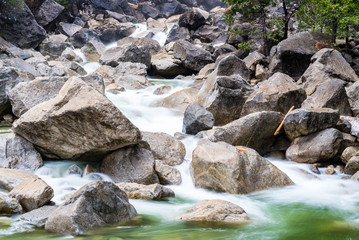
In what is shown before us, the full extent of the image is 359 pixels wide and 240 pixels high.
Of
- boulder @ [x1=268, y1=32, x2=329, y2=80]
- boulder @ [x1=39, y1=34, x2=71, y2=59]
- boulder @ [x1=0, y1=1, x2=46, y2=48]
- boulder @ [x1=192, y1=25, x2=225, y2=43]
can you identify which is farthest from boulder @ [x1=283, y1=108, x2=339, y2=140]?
boulder @ [x1=192, y1=25, x2=225, y2=43]

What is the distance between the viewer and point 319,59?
41.0 feet

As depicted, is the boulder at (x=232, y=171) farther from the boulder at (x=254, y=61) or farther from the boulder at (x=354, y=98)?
the boulder at (x=254, y=61)

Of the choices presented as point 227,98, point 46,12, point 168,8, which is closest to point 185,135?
point 227,98

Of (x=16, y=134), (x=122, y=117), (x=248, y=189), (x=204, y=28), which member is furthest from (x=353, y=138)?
(x=204, y=28)

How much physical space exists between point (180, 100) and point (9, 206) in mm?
8834

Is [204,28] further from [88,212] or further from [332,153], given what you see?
[88,212]

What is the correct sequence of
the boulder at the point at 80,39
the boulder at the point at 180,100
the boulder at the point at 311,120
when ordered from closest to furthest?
the boulder at the point at 311,120, the boulder at the point at 180,100, the boulder at the point at 80,39

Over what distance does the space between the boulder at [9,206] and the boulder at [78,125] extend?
2242 mm

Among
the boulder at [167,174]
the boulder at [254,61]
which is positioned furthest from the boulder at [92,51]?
the boulder at [167,174]

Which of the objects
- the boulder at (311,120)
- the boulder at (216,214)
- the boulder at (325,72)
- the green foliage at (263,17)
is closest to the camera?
the boulder at (216,214)

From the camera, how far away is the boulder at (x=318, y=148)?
28.5 feet

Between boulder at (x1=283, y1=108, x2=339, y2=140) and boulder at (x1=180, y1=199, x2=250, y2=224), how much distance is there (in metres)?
4.74

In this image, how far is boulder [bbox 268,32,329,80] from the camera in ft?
47.4

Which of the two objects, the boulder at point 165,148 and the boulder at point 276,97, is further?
the boulder at point 276,97
